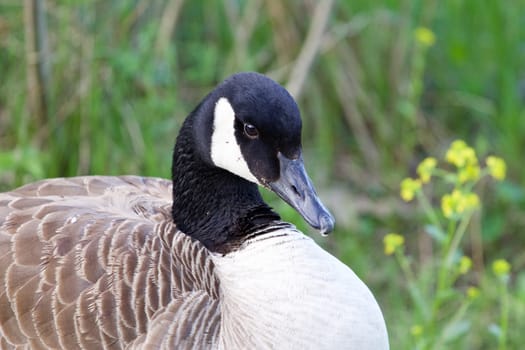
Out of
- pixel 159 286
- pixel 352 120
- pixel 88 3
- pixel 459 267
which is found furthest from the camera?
pixel 352 120

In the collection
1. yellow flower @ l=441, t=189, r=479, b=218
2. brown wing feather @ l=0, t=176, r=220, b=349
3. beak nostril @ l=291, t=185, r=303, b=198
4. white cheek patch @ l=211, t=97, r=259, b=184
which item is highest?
white cheek patch @ l=211, t=97, r=259, b=184

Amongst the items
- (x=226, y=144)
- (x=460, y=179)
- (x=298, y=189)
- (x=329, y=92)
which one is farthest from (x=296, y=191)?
(x=329, y=92)

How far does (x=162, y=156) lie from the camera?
15.8 ft

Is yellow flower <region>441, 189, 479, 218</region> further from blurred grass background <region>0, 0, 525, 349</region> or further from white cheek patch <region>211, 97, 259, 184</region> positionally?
blurred grass background <region>0, 0, 525, 349</region>

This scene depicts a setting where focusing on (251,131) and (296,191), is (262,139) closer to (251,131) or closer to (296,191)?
Answer: (251,131)

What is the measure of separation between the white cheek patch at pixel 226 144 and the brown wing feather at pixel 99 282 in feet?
1.10

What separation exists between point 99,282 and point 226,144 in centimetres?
60

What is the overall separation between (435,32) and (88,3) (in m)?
2.23

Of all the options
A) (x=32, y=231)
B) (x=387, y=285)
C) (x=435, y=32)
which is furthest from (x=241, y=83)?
(x=435, y=32)

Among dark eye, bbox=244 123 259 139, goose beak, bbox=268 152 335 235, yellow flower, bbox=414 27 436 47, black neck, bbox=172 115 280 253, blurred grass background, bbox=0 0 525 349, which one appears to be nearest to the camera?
goose beak, bbox=268 152 335 235

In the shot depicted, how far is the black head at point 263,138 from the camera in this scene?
2.75 metres

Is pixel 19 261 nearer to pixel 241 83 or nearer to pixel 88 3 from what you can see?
pixel 241 83

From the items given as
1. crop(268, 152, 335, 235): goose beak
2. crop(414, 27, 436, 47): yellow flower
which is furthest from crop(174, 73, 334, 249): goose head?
crop(414, 27, 436, 47): yellow flower

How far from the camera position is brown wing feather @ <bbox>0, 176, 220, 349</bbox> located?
290cm
